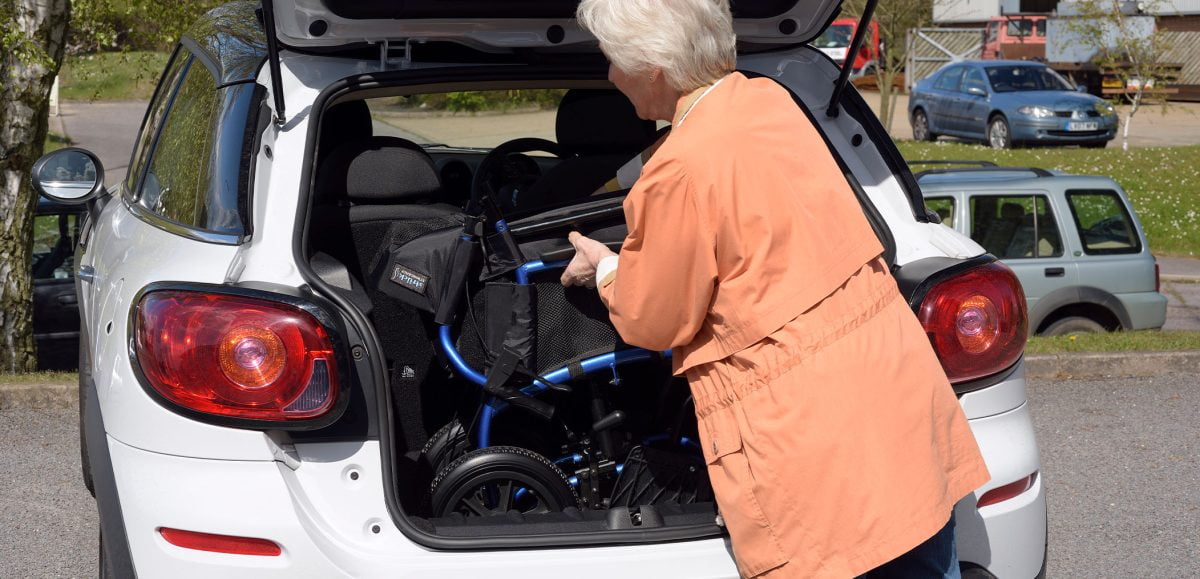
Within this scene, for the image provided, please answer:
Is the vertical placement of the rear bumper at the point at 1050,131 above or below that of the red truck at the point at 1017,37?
above

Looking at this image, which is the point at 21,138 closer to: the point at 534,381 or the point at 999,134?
the point at 534,381

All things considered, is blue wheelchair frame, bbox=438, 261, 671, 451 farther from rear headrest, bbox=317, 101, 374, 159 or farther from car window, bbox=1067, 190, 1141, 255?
car window, bbox=1067, 190, 1141, 255

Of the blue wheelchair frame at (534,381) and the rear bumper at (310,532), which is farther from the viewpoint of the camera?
the blue wheelchair frame at (534,381)

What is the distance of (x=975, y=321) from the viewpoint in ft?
9.02

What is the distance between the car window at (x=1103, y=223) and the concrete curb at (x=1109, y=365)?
3276mm

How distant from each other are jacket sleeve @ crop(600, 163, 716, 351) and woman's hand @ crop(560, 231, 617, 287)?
11.7 inches

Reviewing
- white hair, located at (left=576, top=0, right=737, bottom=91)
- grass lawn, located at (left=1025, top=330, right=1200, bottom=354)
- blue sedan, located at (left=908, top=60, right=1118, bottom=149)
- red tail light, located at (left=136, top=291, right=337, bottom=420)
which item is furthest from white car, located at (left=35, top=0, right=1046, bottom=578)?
blue sedan, located at (left=908, top=60, right=1118, bottom=149)

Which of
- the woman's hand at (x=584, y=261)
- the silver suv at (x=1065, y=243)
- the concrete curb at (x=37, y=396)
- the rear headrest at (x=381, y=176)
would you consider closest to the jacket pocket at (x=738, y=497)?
the woman's hand at (x=584, y=261)

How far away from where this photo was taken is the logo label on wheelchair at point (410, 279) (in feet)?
10.0

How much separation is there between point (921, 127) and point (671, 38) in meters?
22.1

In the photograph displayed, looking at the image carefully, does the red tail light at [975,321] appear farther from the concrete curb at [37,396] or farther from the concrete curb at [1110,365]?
the concrete curb at [37,396]

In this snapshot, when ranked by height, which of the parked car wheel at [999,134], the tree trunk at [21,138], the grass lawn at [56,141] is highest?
the tree trunk at [21,138]

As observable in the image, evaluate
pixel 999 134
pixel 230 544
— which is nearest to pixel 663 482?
pixel 230 544

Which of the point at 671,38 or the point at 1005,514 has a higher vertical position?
the point at 671,38
